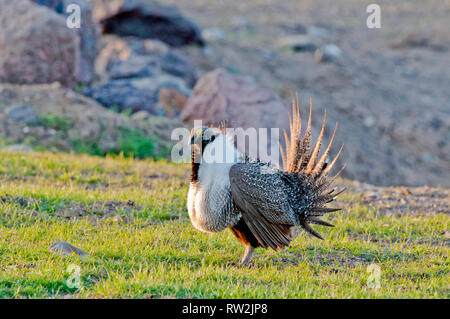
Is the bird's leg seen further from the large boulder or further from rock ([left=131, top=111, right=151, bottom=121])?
the large boulder

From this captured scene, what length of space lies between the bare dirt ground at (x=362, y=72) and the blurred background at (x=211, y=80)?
0.05 m

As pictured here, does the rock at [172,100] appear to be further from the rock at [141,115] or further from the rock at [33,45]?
the rock at [33,45]

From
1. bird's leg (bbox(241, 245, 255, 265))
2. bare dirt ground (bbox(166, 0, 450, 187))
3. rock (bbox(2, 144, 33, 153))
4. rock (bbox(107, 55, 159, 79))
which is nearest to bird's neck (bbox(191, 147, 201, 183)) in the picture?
bird's leg (bbox(241, 245, 255, 265))

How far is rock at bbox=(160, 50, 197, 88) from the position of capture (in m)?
17.0

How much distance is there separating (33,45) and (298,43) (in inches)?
415

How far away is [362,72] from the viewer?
824 inches

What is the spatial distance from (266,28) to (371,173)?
10986 millimetres

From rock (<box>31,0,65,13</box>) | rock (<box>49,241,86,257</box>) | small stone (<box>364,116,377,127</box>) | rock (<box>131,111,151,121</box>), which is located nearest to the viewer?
rock (<box>49,241,86,257</box>)

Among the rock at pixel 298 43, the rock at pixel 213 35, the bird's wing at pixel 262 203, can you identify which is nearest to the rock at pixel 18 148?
the bird's wing at pixel 262 203

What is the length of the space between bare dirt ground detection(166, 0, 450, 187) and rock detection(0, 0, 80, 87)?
5522mm

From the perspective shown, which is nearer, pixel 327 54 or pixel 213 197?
pixel 213 197

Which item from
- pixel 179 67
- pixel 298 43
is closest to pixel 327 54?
pixel 298 43

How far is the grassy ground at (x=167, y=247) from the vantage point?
548cm

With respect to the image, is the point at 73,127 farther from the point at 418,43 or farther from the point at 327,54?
the point at 418,43
